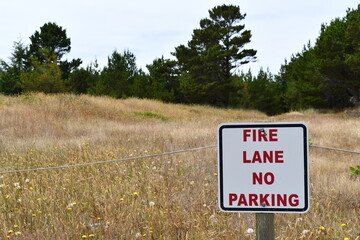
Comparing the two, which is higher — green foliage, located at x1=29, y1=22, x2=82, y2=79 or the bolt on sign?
green foliage, located at x1=29, y1=22, x2=82, y2=79

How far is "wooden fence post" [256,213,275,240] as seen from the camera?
1.65 metres

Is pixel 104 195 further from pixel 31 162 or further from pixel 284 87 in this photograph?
pixel 284 87

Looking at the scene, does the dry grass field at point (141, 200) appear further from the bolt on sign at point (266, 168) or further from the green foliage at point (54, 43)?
the green foliage at point (54, 43)

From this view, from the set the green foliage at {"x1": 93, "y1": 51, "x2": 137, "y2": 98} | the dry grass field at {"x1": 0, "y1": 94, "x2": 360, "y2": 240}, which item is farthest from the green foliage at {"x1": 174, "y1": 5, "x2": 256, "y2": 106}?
the dry grass field at {"x1": 0, "y1": 94, "x2": 360, "y2": 240}

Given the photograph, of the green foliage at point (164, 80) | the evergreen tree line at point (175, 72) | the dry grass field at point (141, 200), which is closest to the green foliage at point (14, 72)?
the evergreen tree line at point (175, 72)

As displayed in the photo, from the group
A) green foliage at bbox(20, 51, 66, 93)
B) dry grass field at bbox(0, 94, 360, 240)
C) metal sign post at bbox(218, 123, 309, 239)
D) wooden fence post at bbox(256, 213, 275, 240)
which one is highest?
green foliage at bbox(20, 51, 66, 93)

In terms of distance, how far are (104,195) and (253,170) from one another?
7.66 ft

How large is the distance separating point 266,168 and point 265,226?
12.3 inches

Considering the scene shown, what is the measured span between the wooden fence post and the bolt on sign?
0.11m

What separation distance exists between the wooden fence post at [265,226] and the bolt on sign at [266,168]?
0.11 meters

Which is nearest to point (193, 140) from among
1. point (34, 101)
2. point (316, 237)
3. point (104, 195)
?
point (104, 195)

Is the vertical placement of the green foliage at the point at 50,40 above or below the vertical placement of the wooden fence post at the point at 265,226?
above

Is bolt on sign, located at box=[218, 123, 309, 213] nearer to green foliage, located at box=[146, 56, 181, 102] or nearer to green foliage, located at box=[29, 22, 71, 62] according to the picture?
green foliage, located at box=[146, 56, 181, 102]

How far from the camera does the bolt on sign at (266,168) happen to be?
1.54 meters
